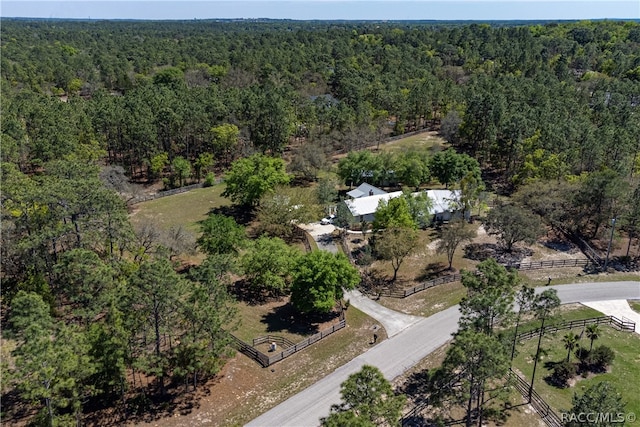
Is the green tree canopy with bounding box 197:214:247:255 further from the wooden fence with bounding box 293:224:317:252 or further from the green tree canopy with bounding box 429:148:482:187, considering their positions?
the green tree canopy with bounding box 429:148:482:187

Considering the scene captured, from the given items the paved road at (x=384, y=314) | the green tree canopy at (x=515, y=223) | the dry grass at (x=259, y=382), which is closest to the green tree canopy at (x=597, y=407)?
the dry grass at (x=259, y=382)

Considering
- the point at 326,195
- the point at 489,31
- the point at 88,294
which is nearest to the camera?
the point at 88,294

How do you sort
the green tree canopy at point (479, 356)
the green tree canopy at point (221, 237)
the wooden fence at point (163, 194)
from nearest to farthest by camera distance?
the green tree canopy at point (479, 356) → the green tree canopy at point (221, 237) → the wooden fence at point (163, 194)

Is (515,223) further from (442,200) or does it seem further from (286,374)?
(286,374)

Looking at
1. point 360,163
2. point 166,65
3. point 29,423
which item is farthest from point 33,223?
point 166,65

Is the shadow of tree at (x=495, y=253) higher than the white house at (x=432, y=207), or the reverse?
the white house at (x=432, y=207)

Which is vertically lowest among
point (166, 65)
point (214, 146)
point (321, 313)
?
point (321, 313)

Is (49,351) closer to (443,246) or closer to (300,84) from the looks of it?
(443,246)

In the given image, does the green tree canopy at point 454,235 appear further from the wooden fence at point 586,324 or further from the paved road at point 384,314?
the wooden fence at point 586,324
